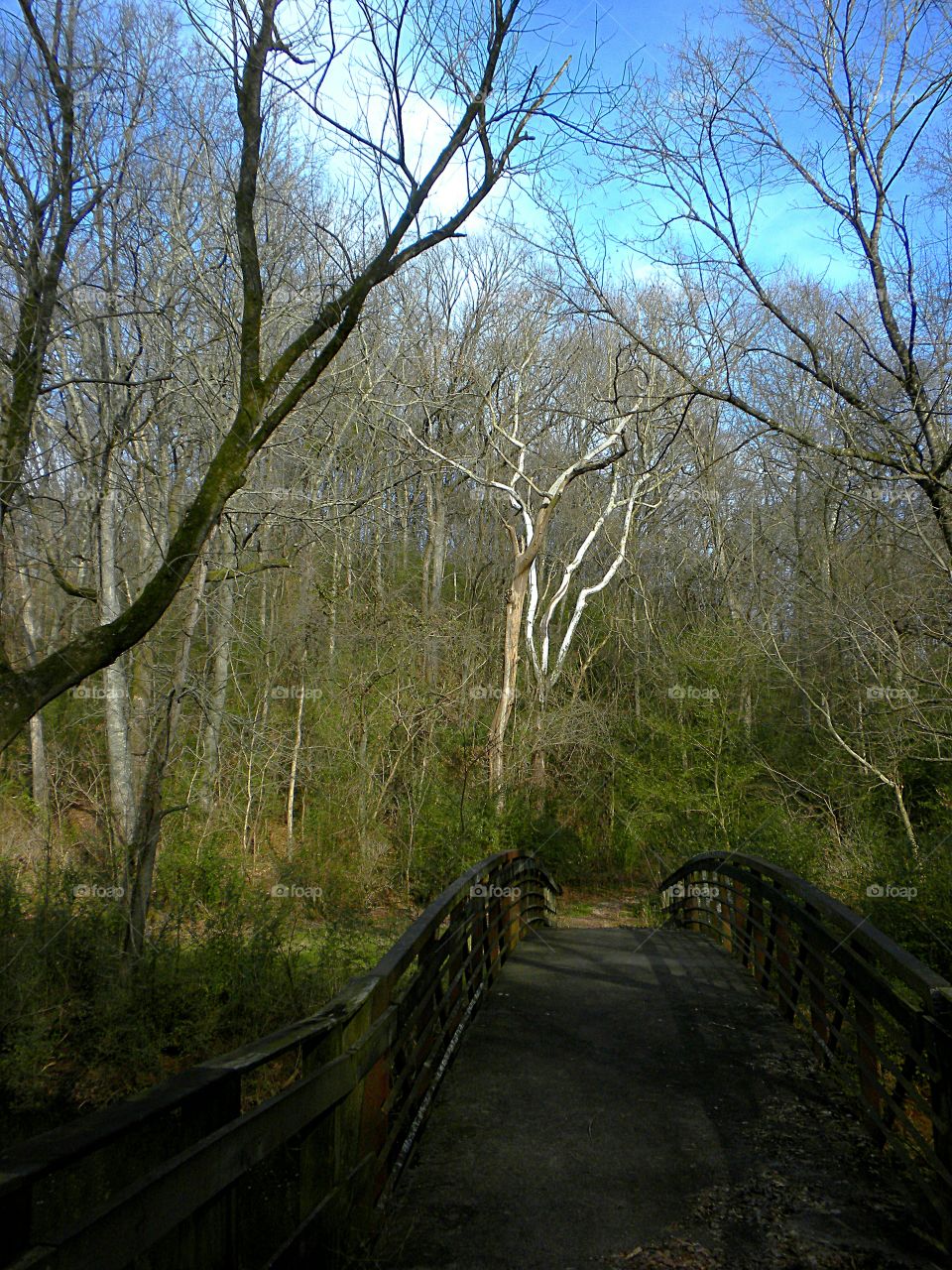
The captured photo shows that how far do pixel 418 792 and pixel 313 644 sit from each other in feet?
10.5

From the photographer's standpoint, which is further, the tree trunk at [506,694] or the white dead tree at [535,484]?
the white dead tree at [535,484]

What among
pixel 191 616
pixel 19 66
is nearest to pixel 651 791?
pixel 191 616

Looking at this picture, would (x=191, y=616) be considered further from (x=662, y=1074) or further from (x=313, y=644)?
(x=313, y=644)

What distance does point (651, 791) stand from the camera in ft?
64.7
